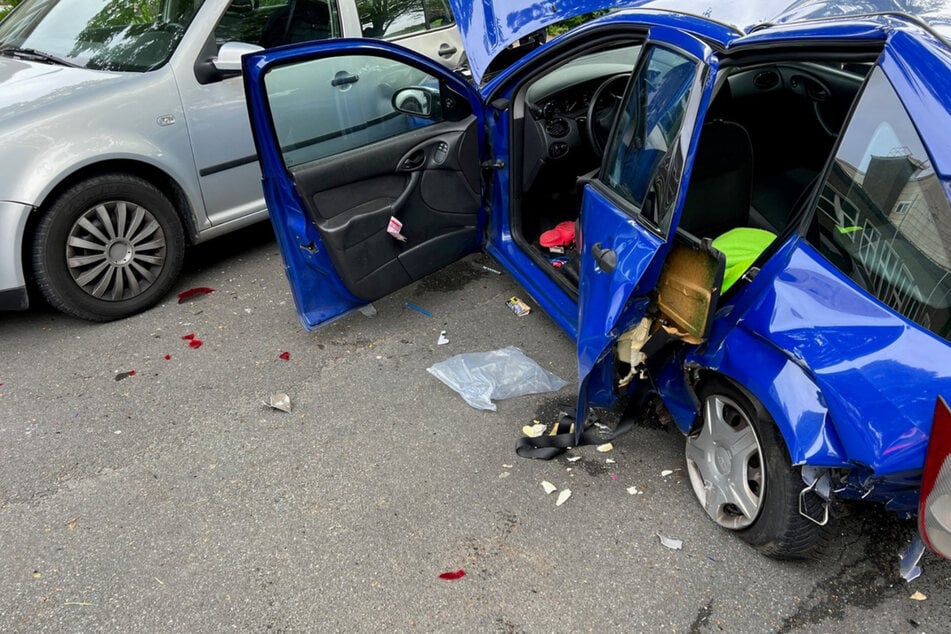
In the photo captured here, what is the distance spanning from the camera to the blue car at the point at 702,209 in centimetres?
178

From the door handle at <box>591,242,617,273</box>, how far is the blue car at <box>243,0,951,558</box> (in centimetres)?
1

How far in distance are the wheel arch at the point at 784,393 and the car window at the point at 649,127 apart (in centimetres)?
47

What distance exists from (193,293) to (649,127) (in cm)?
288

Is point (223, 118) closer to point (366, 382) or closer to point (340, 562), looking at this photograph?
point (366, 382)

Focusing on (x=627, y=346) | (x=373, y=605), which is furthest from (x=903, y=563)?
(x=373, y=605)

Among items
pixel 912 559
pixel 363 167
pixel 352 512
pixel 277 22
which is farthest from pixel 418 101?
pixel 912 559

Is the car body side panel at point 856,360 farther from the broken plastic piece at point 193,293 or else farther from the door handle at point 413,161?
the broken plastic piece at point 193,293

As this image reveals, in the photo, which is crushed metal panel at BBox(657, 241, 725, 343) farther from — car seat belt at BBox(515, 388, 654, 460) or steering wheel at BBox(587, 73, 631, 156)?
steering wheel at BBox(587, 73, 631, 156)

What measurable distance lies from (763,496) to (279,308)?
2766 millimetres

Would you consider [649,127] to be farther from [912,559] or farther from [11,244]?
[11,244]

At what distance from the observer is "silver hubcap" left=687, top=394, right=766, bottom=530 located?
7.52 feet

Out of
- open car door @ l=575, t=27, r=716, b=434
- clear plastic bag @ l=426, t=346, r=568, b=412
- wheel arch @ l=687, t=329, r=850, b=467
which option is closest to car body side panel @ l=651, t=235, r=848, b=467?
wheel arch @ l=687, t=329, r=850, b=467

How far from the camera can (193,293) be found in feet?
13.7

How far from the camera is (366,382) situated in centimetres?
337
